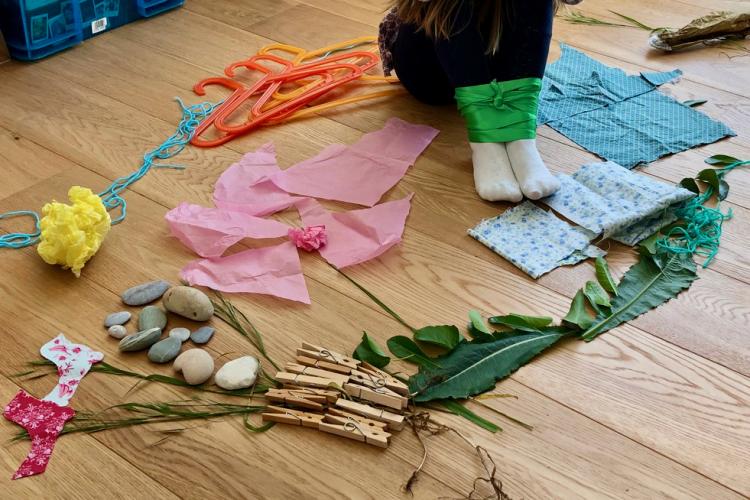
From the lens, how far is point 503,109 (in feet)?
4.73

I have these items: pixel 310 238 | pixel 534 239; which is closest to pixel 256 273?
pixel 310 238

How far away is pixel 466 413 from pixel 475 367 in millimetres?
78

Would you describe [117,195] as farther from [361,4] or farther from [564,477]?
[361,4]

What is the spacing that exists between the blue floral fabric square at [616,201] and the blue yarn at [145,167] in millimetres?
705

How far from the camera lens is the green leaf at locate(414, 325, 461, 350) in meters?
1.08

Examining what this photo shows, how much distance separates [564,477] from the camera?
94cm

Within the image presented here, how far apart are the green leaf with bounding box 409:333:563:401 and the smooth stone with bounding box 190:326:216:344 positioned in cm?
29

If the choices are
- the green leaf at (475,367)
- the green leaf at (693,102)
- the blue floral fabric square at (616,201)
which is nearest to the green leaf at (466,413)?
the green leaf at (475,367)

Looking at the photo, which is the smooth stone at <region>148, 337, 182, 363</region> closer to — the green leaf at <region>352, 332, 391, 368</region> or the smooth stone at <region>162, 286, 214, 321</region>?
the smooth stone at <region>162, 286, 214, 321</region>

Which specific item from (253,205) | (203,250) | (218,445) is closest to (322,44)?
(253,205)

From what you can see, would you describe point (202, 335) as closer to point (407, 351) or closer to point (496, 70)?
point (407, 351)

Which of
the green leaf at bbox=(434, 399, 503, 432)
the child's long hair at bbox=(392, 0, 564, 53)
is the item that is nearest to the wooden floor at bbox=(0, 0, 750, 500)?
the green leaf at bbox=(434, 399, 503, 432)

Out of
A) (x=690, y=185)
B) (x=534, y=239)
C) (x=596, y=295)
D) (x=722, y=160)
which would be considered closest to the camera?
(x=596, y=295)

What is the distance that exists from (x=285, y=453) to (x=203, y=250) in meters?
0.41
